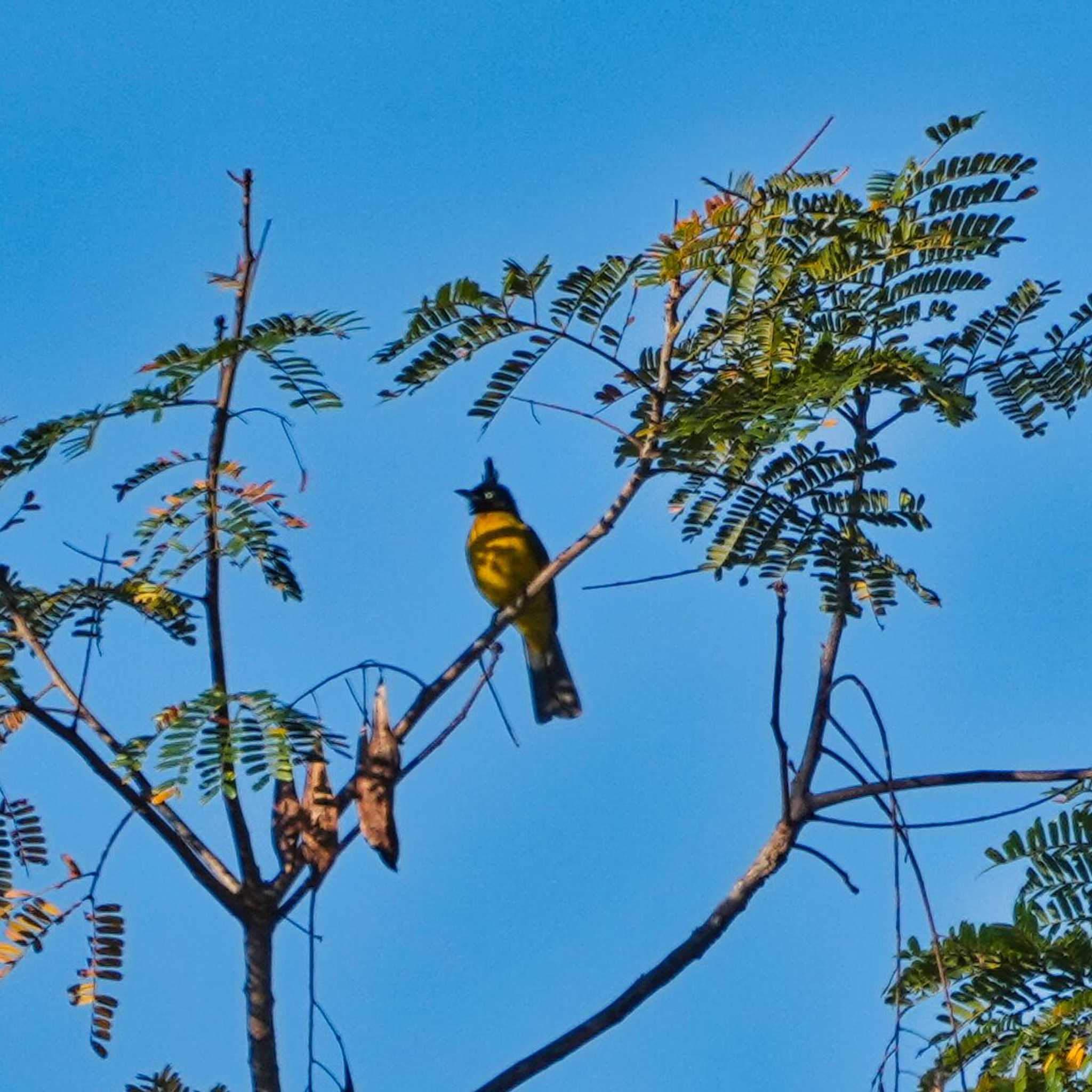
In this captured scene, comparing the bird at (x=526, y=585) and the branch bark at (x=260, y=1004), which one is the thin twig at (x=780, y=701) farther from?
the bird at (x=526, y=585)

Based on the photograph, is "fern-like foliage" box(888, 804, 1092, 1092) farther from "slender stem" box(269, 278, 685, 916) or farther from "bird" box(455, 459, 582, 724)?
"bird" box(455, 459, 582, 724)

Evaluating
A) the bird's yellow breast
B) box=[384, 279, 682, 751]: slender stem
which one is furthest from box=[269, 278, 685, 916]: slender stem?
the bird's yellow breast

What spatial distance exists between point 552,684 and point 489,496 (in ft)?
3.36

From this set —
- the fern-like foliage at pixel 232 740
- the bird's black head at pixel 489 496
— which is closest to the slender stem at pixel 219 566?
the fern-like foliage at pixel 232 740

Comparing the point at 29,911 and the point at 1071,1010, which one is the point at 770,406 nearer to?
the point at 1071,1010

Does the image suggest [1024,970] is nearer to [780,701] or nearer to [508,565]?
[780,701]

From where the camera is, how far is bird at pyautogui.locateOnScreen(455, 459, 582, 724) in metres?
7.21

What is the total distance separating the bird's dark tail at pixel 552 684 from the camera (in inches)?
298

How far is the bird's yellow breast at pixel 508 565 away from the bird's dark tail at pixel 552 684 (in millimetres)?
103

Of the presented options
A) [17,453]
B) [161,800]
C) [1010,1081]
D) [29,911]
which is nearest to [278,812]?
[161,800]

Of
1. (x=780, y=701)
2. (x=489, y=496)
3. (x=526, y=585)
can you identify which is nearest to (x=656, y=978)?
(x=780, y=701)

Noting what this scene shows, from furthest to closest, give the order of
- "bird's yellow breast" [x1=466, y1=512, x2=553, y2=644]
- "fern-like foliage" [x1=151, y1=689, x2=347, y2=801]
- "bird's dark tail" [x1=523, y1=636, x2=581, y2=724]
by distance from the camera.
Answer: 1. "bird's dark tail" [x1=523, y1=636, x2=581, y2=724]
2. "bird's yellow breast" [x1=466, y1=512, x2=553, y2=644]
3. "fern-like foliage" [x1=151, y1=689, x2=347, y2=801]

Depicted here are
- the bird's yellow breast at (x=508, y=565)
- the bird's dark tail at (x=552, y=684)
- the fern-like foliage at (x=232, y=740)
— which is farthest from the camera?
the bird's dark tail at (x=552, y=684)

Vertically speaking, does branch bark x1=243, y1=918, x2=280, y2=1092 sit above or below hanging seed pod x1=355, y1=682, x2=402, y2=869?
below
